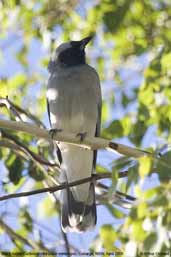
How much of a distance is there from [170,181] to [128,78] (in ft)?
14.2

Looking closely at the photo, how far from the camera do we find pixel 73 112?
4867mm

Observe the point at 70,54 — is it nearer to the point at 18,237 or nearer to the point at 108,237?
the point at 18,237

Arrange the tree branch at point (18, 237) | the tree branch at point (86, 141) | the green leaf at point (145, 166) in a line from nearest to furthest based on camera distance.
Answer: the green leaf at point (145, 166) → the tree branch at point (86, 141) → the tree branch at point (18, 237)

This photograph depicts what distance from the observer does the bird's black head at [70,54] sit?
17.8ft

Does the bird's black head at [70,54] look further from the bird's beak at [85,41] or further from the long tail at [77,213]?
the long tail at [77,213]

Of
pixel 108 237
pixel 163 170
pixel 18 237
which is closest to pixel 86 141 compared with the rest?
pixel 108 237

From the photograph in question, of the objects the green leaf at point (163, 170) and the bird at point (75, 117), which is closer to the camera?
the green leaf at point (163, 170)

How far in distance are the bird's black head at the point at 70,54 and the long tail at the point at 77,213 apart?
1144 mm

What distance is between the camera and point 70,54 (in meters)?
5.50

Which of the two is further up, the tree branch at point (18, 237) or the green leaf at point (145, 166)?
the green leaf at point (145, 166)

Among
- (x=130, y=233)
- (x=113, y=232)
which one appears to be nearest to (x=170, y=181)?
(x=130, y=233)

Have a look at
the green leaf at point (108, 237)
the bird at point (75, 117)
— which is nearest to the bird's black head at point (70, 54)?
the bird at point (75, 117)

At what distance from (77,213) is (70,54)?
1.49 m

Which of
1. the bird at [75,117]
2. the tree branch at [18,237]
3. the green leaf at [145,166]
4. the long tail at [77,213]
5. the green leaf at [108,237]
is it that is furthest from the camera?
the bird at [75,117]
